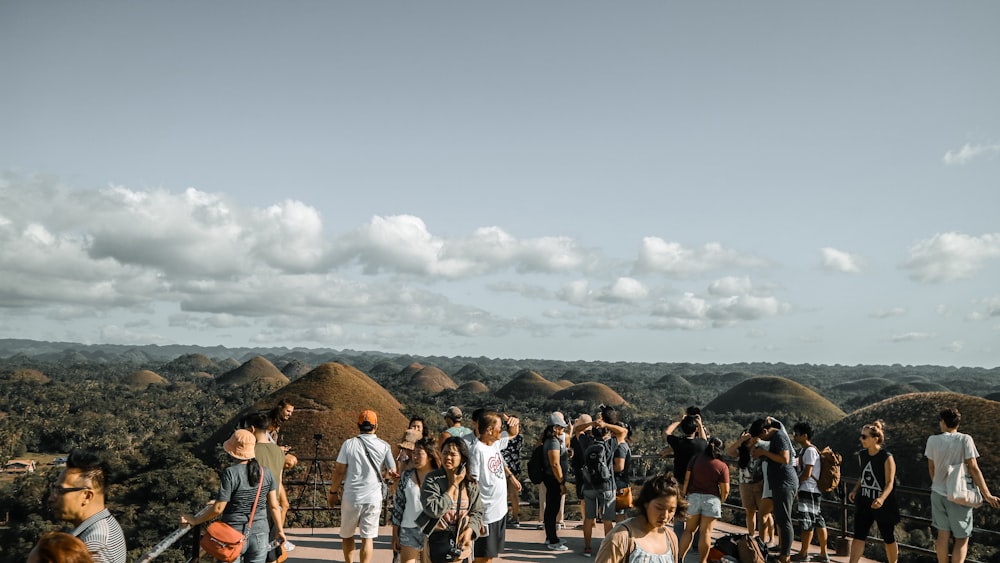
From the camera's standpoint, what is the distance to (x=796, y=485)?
645cm

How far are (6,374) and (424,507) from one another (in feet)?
379

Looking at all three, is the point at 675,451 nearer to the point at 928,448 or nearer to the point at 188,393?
the point at 928,448

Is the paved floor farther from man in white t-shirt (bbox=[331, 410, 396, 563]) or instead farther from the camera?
the camera

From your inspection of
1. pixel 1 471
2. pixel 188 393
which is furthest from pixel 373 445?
pixel 188 393

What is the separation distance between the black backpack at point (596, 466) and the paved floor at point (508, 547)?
987mm

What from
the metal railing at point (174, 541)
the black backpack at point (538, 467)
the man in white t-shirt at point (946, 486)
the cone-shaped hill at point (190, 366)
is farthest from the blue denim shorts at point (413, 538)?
the cone-shaped hill at point (190, 366)

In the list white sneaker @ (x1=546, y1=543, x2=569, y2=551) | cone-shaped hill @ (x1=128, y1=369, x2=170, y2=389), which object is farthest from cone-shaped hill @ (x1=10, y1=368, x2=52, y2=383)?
white sneaker @ (x1=546, y1=543, x2=569, y2=551)

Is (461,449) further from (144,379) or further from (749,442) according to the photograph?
(144,379)

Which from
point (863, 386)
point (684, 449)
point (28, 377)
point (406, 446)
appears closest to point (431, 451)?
point (406, 446)

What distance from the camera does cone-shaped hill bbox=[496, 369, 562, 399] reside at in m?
102

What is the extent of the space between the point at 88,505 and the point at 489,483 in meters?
2.75

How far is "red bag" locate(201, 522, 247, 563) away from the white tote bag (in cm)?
601

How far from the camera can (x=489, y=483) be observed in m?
5.03

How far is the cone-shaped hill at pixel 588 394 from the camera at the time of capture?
94.2 m
